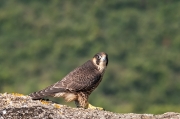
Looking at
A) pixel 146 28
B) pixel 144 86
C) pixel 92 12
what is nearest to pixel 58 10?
pixel 92 12

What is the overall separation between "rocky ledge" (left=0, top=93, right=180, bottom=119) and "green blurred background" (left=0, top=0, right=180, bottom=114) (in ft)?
179

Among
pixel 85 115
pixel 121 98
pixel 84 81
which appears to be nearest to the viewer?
pixel 85 115

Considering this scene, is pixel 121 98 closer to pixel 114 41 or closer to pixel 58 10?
pixel 114 41

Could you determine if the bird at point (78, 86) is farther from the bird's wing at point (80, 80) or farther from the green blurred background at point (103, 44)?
the green blurred background at point (103, 44)

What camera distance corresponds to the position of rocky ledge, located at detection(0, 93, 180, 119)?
9.03m

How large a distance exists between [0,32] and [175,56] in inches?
1063

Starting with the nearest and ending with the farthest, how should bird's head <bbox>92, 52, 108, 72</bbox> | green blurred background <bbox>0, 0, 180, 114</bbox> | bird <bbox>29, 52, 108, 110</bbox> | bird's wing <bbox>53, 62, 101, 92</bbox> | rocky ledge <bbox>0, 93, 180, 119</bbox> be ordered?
rocky ledge <bbox>0, 93, 180, 119</bbox> < bird <bbox>29, 52, 108, 110</bbox> < bird's wing <bbox>53, 62, 101, 92</bbox> < bird's head <bbox>92, 52, 108, 72</bbox> < green blurred background <bbox>0, 0, 180, 114</bbox>

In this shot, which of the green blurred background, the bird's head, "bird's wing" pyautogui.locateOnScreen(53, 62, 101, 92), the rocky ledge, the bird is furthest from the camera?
the green blurred background

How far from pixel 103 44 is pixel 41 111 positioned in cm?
8114

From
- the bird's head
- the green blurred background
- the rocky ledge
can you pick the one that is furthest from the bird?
the green blurred background

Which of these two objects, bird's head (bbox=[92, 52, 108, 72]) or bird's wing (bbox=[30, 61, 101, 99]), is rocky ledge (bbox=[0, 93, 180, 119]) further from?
bird's head (bbox=[92, 52, 108, 72])

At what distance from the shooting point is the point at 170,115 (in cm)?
977

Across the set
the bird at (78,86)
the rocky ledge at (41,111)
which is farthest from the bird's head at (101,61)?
the rocky ledge at (41,111)

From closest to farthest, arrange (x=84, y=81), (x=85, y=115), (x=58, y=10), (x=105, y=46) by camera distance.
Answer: (x=85, y=115) < (x=84, y=81) < (x=105, y=46) < (x=58, y=10)
